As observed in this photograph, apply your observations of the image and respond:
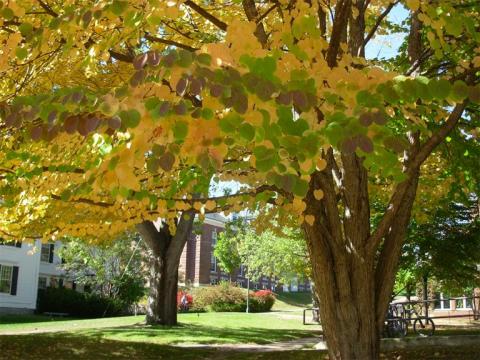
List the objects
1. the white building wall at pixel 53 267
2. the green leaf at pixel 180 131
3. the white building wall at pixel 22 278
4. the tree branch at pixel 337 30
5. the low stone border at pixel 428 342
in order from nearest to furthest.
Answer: the green leaf at pixel 180 131
the tree branch at pixel 337 30
the low stone border at pixel 428 342
the white building wall at pixel 22 278
the white building wall at pixel 53 267

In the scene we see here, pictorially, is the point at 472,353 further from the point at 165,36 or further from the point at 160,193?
the point at 165,36

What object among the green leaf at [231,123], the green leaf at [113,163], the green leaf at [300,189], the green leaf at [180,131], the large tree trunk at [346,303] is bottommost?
the large tree trunk at [346,303]

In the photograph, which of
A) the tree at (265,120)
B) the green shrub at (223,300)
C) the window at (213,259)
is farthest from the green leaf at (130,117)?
the window at (213,259)

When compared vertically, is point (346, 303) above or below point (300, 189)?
below

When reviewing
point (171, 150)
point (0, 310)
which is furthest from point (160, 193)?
point (0, 310)

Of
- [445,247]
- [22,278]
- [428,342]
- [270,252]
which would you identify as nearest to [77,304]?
[22,278]

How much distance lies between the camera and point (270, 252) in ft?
99.4

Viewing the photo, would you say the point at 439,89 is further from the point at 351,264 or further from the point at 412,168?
the point at 351,264

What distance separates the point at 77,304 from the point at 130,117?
30.5 m

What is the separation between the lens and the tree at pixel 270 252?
23531 mm

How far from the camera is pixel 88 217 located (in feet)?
26.8

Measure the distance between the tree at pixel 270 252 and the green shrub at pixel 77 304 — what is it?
327 inches

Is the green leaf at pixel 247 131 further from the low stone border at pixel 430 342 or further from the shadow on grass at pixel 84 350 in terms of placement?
the shadow on grass at pixel 84 350

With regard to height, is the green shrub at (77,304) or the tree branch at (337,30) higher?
the tree branch at (337,30)
